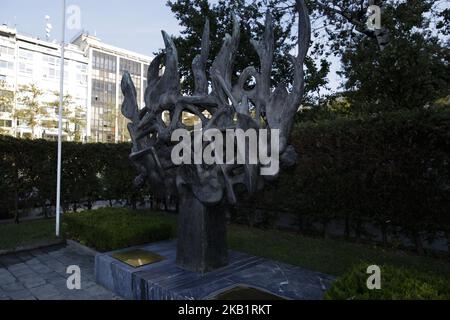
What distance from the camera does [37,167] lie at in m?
12.0

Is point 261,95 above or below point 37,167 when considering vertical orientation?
above

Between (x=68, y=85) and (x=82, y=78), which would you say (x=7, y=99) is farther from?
(x=82, y=78)

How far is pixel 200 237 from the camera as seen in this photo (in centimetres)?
559

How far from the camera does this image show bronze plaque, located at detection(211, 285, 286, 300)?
4480 millimetres

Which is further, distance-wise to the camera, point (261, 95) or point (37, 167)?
point (37, 167)

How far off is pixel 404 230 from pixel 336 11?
10.3m

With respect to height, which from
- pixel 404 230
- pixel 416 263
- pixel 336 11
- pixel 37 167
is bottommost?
pixel 416 263

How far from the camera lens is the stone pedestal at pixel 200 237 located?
5.58 metres

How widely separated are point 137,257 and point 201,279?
172cm

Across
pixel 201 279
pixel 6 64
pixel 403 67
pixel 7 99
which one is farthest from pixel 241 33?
pixel 6 64

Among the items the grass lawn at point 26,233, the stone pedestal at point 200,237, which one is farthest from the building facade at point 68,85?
the stone pedestal at point 200,237

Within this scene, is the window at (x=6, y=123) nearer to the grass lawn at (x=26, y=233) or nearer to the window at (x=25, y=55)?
the window at (x=25, y=55)
